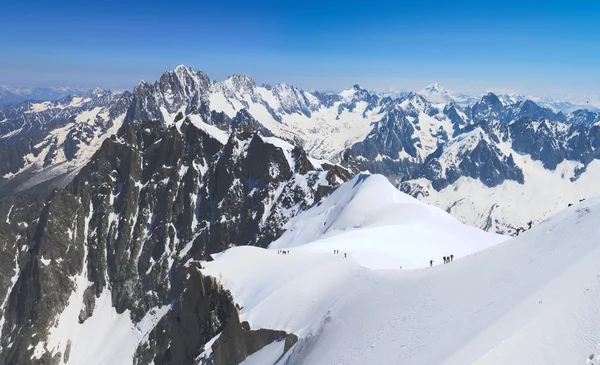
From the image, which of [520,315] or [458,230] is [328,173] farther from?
[520,315]

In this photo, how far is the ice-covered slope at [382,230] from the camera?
233ft

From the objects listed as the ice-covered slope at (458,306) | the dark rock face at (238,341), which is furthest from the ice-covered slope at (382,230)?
the dark rock face at (238,341)

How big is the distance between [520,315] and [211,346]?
41.5 meters

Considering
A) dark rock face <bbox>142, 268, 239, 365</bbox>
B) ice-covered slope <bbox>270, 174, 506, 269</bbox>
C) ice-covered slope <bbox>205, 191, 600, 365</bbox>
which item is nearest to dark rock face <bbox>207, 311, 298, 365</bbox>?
ice-covered slope <bbox>205, 191, 600, 365</bbox>

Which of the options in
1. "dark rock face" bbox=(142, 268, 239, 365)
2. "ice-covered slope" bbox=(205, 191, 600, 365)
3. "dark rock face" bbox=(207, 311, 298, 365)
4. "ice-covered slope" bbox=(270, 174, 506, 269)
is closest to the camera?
"ice-covered slope" bbox=(205, 191, 600, 365)

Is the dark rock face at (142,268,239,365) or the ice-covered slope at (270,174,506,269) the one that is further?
the ice-covered slope at (270,174,506,269)

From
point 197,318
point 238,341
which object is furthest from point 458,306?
point 197,318

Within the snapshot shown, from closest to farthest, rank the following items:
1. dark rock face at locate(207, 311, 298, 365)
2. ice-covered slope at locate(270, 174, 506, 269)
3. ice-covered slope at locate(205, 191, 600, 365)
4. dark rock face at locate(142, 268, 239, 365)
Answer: ice-covered slope at locate(205, 191, 600, 365)
dark rock face at locate(207, 311, 298, 365)
dark rock face at locate(142, 268, 239, 365)
ice-covered slope at locate(270, 174, 506, 269)

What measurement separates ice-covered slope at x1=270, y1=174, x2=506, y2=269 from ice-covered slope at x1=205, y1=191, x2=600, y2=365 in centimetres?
1209

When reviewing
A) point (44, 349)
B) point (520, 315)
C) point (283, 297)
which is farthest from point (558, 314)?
point (44, 349)

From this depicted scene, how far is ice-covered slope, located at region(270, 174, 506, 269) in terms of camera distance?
71.0 m

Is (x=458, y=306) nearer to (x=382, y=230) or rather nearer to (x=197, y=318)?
(x=197, y=318)

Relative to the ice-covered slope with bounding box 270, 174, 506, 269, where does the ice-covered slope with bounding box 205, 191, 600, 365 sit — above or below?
above

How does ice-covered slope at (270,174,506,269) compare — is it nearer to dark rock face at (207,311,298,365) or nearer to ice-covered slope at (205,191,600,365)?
ice-covered slope at (205,191,600,365)
